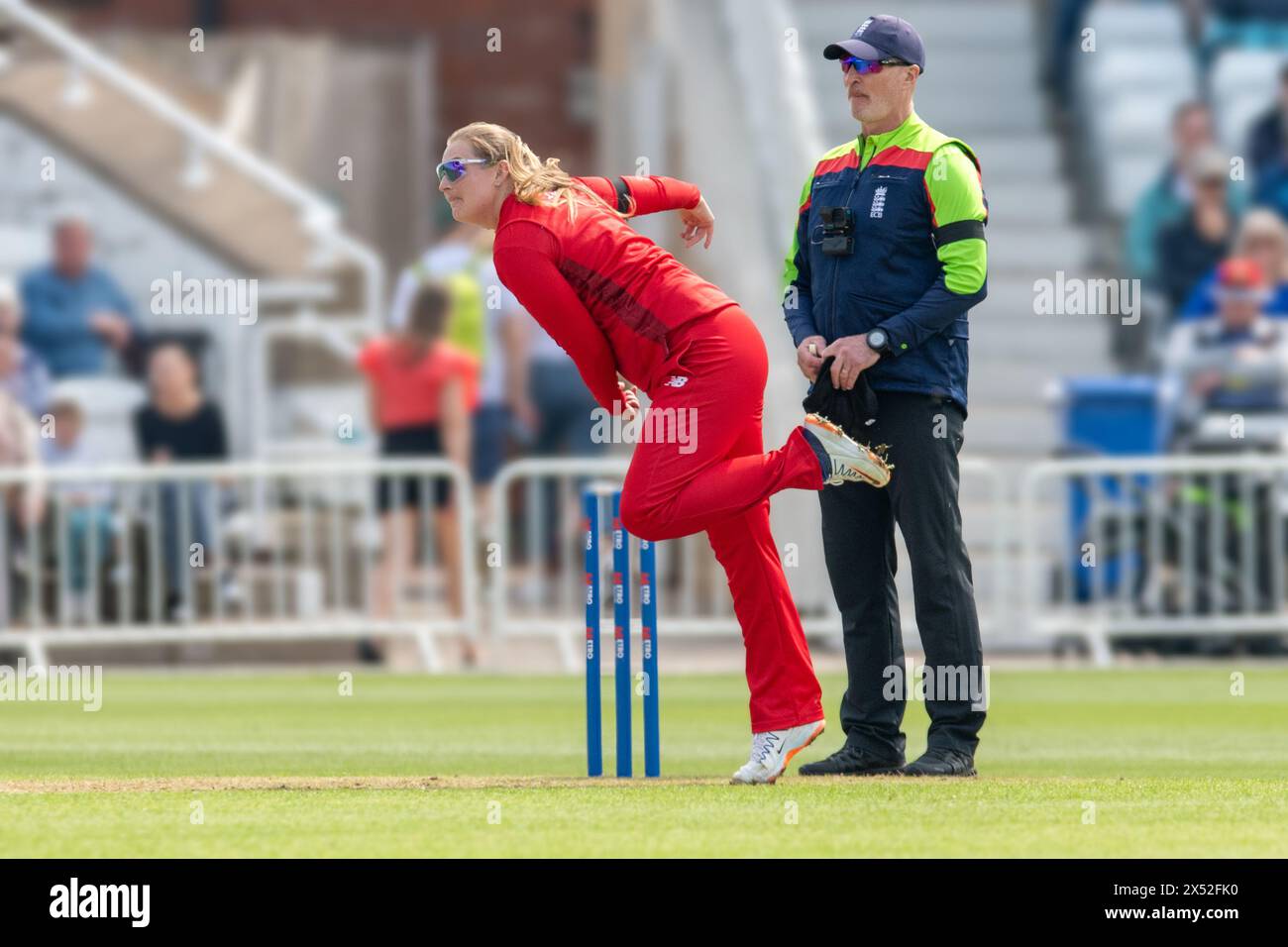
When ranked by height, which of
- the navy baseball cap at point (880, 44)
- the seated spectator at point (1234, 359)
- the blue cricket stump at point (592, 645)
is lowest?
the blue cricket stump at point (592, 645)

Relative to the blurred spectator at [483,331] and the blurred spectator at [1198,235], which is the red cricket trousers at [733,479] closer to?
the blurred spectator at [483,331]

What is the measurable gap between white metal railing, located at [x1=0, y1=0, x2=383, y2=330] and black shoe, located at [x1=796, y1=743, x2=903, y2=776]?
11.8 m

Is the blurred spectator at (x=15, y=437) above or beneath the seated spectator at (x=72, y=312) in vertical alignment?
beneath

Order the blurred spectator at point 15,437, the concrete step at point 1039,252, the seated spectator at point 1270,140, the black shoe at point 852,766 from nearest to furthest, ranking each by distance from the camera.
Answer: the black shoe at point 852,766 < the blurred spectator at point 15,437 < the seated spectator at point 1270,140 < the concrete step at point 1039,252

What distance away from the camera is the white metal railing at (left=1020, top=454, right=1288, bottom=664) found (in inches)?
583

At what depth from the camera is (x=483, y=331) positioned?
17.2 metres

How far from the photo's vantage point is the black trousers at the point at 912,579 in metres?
8.27

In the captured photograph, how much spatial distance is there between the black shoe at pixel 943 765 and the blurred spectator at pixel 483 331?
787 centimetres

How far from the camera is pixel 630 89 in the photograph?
2064 centimetres

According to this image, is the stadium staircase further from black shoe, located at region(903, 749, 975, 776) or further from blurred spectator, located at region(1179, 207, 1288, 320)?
black shoe, located at region(903, 749, 975, 776)

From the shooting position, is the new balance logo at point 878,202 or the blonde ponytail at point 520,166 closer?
the blonde ponytail at point 520,166

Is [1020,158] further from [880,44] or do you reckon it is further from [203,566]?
[880,44]

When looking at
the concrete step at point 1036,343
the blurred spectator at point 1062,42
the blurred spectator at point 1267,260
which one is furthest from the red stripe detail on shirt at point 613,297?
the blurred spectator at point 1062,42
